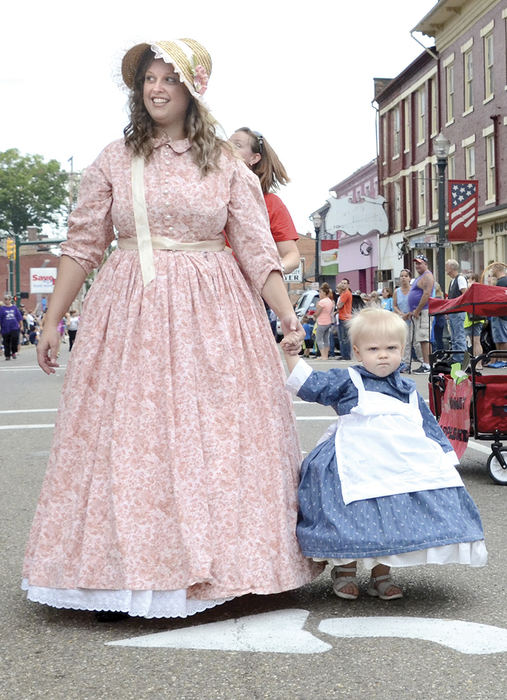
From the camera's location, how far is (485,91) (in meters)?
31.2

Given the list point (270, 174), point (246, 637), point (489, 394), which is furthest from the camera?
point (489, 394)

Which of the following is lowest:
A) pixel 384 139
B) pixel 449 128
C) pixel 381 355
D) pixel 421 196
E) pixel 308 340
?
pixel 381 355

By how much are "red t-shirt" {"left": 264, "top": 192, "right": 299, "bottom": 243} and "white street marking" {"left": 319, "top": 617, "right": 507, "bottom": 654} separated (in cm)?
178

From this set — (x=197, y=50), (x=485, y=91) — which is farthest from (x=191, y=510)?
(x=485, y=91)

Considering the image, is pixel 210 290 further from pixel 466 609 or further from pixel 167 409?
pixel 466 609

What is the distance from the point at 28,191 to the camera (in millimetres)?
85375

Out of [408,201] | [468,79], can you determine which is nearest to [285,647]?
[468,79]

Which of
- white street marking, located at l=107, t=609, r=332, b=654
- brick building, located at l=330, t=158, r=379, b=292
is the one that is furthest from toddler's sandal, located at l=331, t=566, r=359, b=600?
brick building, located at l=330, t=158, r=379, b=292

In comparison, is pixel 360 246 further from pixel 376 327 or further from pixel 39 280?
pixel 376 327

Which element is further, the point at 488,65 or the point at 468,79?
the point at 468,79

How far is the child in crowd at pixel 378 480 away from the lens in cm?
348

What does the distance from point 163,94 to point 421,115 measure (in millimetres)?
36515

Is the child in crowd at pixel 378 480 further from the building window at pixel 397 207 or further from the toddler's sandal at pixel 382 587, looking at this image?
the building window at pixel 397 207

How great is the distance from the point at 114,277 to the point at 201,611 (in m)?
1.17
